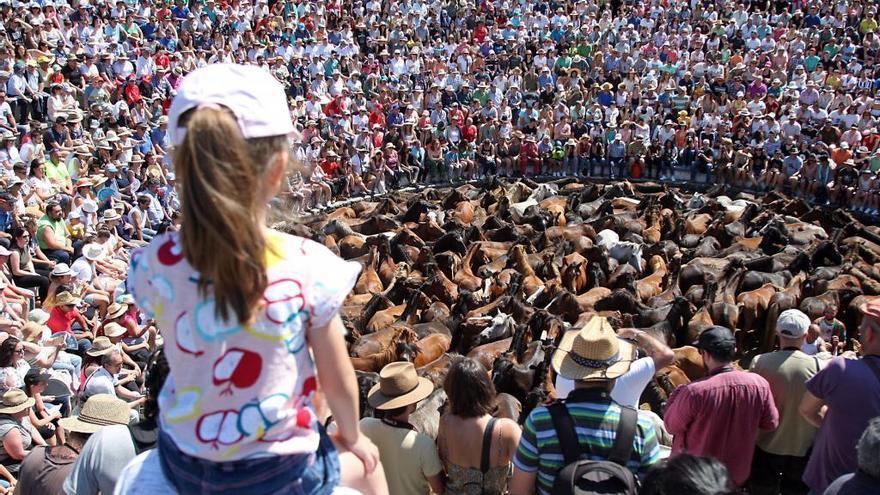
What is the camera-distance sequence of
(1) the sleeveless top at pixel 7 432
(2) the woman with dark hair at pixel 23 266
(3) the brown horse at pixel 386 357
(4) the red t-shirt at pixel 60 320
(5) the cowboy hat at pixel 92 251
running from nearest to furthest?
(1) the sleeveless top at pixel 7 432 < (4) the red t-shirt at pixel 60 320 < (3) the brown horse at pixel 386 357 < (2) the woman with dark hair at pixel 23 266 < (5) the cowboy hat at pixel 92 251

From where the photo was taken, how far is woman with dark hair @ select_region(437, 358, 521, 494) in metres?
4.33

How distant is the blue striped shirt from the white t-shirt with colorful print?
157 cm

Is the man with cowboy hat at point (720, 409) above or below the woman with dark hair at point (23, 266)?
above

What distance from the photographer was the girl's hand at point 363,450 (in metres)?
2.35

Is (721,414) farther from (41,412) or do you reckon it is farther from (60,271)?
(60,271)

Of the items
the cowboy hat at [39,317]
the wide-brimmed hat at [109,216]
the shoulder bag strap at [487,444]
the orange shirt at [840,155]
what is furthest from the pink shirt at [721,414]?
the orange shirt at [840,155]

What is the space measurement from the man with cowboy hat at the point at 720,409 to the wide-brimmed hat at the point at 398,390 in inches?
54.4

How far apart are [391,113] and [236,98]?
20432mm

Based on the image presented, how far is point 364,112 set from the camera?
21.9 m

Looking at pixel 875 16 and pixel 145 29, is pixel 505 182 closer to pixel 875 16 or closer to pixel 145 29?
pixel 145 29

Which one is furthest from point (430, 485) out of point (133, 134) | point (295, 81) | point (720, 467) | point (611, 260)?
point (295, 81)

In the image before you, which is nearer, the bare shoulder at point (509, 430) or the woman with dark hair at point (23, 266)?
the bare shoulder at point (509, 430)

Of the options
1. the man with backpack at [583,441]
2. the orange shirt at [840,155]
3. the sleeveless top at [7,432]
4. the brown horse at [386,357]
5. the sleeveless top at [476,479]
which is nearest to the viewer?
the man with backpack at [583,441]

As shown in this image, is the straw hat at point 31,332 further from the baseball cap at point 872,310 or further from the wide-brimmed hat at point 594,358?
the baseball cap at point 872,310
